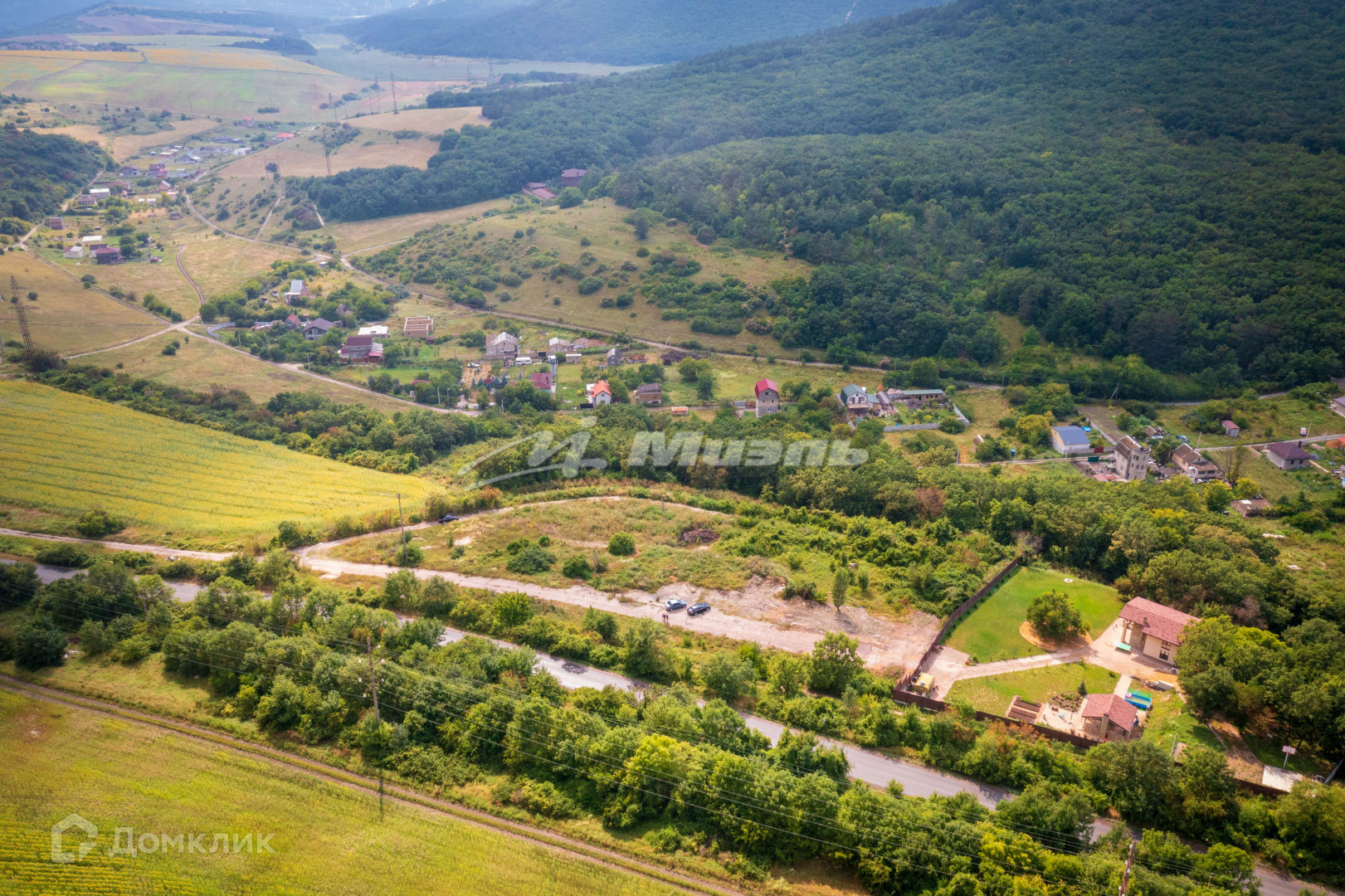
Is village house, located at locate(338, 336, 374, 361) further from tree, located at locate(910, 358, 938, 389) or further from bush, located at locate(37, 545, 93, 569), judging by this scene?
tree, located at locate(910, 358, 938, 389)

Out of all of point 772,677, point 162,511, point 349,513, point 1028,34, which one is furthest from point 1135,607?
point 1028,34

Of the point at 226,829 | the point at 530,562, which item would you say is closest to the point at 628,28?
the point at 530,562

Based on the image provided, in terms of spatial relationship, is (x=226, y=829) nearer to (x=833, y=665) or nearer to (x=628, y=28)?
(x=833, y=665)

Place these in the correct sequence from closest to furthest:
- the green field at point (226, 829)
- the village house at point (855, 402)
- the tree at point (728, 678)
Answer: the green field at point (226, 829), the tree at point (728, 678), the village house at point (855, 402)

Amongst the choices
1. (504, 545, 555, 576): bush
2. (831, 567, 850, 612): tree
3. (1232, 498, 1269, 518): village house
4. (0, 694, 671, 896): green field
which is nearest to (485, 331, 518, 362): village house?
(504, 545, 555, 576): bush

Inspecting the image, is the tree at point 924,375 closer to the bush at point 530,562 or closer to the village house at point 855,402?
the village house at point 855,402

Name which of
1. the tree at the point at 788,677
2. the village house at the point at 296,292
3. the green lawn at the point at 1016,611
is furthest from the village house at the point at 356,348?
the green lawn at the point at 1016,611
